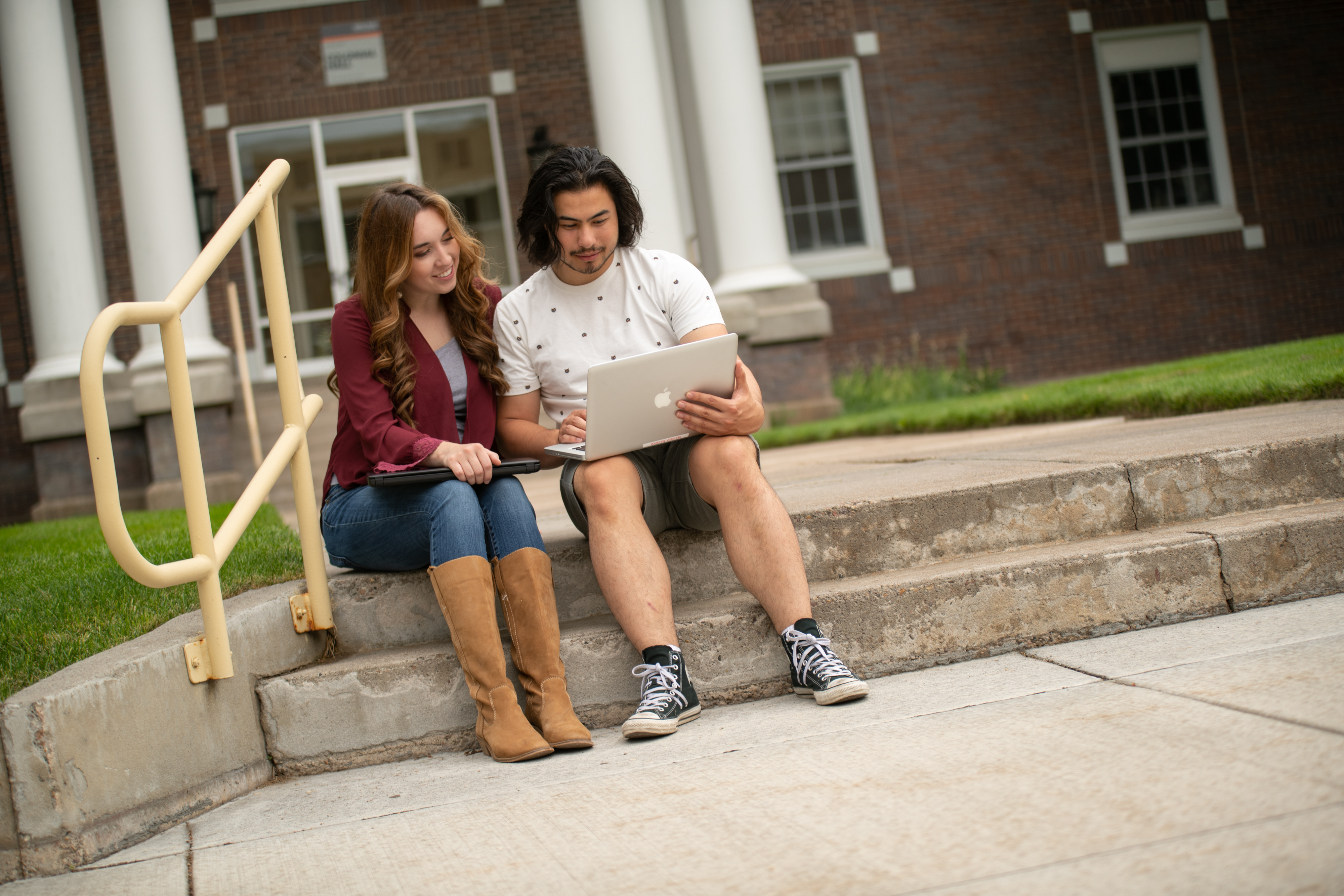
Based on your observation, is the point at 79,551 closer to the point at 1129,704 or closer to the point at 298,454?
the point at 298,454

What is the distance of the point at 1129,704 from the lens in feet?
6.66

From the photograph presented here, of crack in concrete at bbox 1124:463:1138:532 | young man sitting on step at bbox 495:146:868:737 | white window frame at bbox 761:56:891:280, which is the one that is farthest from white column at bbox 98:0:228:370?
crack in concrete at bbox 1124:463:1138:532

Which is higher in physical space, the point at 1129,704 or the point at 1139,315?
the point at 1139,315

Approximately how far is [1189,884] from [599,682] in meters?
1.47

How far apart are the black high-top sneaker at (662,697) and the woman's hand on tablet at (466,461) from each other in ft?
1.82

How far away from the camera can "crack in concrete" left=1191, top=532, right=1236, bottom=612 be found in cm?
265

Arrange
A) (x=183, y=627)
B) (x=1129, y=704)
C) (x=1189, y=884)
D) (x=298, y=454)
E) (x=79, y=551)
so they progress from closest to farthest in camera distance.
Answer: (x=1189, y=884) < (x=1129, y=704) < (x=183, y=627) < (x=298, y=454) < (x=79, y=551)

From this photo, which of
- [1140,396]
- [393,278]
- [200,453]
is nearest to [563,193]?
[393,278]

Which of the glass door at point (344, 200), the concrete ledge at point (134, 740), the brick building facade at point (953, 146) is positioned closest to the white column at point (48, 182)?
the brick building facade at point (953, 146)

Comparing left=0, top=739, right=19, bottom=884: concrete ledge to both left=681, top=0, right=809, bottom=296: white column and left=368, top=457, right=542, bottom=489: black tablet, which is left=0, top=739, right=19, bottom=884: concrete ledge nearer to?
left=368, top=457, right=542, bottom=489: black tablet

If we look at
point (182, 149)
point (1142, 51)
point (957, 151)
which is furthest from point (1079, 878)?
point (1142, 51)

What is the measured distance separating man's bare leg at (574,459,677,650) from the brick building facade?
7221mm

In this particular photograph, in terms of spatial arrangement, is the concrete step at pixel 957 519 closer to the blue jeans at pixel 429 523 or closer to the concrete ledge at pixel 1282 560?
the blue jeans at pixel 429 523

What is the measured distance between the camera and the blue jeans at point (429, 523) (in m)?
2.46
